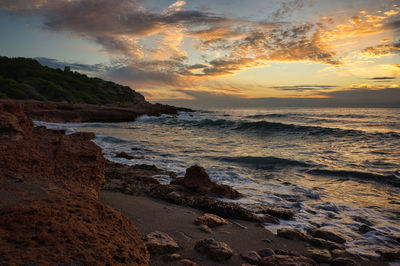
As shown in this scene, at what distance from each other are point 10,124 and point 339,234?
461 cm

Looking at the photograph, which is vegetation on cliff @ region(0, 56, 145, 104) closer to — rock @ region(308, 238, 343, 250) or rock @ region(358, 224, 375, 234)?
rock @ region(308, 238, 343, 250)

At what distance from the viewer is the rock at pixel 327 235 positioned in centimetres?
352

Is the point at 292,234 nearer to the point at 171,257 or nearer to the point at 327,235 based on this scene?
the point at 327,235

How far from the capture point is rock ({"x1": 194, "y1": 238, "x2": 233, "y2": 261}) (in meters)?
2.56

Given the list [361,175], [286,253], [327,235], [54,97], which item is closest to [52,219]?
[286,253]

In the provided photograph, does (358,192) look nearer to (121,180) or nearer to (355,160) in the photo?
(355,160)

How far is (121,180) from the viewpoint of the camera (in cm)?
529

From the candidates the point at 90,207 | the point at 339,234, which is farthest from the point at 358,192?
the point at 90,207

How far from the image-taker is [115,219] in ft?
6.18

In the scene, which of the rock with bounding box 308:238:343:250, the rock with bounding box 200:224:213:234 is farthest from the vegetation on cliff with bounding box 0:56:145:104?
the rock with bounding box 308:238:343:250

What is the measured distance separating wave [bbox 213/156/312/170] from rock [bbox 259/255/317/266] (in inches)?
226

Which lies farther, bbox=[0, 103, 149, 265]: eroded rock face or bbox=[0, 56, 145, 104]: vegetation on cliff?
bbox=[0, 56, 145, 104]: vegetation on cliff

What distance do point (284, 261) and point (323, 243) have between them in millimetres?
1030

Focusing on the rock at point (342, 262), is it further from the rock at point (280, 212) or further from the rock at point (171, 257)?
the rock at point (171, 257)
